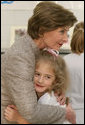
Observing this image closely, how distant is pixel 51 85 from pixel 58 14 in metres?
0.54

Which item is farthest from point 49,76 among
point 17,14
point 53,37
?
point 17,14

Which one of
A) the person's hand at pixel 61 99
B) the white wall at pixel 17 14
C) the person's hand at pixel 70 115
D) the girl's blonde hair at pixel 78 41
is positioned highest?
the white wall at pixel 17 14

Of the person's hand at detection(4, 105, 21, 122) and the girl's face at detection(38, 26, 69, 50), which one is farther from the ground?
the girl's face at detection(38, 26, 69, 50)

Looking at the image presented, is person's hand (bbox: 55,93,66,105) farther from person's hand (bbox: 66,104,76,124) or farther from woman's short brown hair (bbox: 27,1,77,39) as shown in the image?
woman's short brown hair (bbox: 27,1,77,39)

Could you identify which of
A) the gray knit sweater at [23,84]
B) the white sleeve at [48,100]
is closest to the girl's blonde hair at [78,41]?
the white sleeve at [48,100]

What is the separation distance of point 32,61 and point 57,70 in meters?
0.39

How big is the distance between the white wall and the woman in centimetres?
200

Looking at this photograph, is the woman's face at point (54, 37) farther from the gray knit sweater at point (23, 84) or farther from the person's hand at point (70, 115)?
the person's hand at point (70, 115)

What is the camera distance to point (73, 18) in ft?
5.74

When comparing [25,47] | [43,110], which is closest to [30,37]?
[25,47]

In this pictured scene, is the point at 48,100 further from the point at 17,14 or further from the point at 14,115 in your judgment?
the point at 17,14

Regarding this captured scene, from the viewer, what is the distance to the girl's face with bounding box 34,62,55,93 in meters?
1.83

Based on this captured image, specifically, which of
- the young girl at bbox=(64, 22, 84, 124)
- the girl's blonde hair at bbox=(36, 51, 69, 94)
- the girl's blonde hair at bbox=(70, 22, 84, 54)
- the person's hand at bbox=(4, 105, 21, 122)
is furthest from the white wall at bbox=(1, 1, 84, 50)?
the person's hand at bbox=(4, 105, 21, 122)

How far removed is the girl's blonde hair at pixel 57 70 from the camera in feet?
6.26
